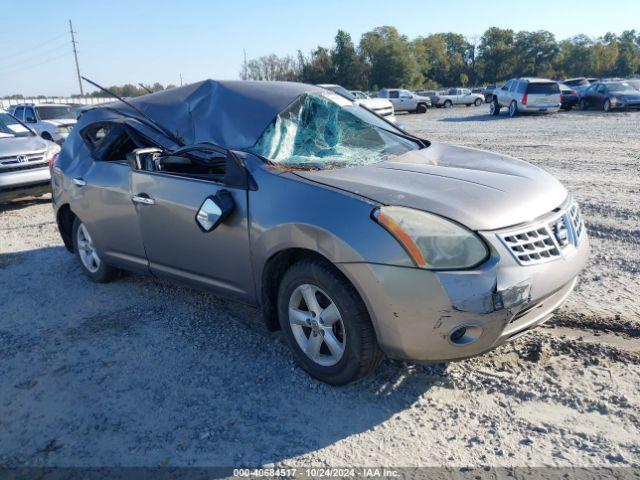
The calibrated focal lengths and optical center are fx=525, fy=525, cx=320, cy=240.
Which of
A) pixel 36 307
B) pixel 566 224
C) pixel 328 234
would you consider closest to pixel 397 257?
pixel 328 234

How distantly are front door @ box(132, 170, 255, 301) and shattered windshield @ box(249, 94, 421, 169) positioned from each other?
20.2 inches

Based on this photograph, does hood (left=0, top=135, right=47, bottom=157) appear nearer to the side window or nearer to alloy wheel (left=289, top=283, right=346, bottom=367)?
alloy wheel (left=289, top=283, right=346, bottom=367)

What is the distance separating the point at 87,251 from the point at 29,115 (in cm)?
1404

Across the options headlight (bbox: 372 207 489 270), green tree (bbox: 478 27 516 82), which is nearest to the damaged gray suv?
headlight (bbox: 372 207 489 270)

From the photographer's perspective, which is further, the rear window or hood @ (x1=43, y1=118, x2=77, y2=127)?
the rear window

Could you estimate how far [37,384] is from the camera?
3.31 metres

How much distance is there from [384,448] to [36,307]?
343 cm

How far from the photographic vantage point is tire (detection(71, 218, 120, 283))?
485cm

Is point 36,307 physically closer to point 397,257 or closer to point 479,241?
point 397,257

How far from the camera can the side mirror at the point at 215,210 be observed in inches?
130

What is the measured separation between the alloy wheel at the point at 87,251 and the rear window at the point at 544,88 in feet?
73.5

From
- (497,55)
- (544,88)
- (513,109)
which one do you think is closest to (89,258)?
(513,109)

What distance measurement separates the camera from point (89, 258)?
501cm

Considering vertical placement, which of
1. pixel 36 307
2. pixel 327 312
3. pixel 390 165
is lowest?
pixel 36 307
